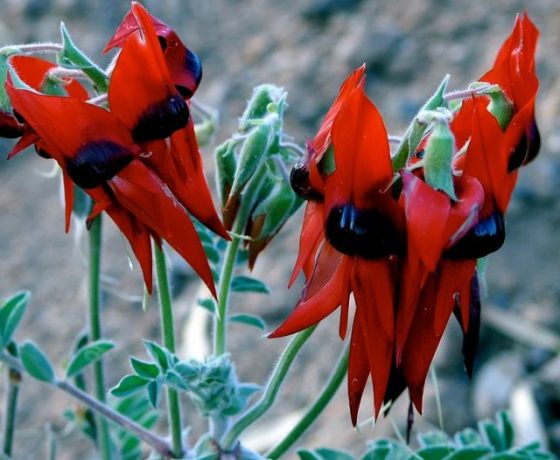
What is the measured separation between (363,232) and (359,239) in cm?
2

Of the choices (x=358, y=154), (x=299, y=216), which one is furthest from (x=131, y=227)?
(x=299, y=216)

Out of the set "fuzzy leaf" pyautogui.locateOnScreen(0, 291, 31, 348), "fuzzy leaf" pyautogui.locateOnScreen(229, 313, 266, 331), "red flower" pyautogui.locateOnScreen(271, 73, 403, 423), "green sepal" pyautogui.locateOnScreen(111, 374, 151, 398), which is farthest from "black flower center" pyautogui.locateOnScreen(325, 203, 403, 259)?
"fuzzy leaf" pyautogui.locateOnScreen(0, 291, 31, 348)

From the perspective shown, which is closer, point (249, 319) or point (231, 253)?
point (231, 253)

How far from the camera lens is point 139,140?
3.48 ft

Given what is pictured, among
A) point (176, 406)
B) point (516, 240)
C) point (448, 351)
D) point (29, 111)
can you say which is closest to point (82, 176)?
point (29, 111)

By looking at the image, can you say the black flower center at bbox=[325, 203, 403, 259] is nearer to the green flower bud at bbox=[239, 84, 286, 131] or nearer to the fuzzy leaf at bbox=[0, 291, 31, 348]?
the green flower bud at bbox=[239, 84, 286, 131]

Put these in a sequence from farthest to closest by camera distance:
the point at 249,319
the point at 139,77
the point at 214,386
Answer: the point at 249,319 < the point at 214,386 < the point at 139,77

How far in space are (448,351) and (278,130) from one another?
146cm

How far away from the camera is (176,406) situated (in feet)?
4.49

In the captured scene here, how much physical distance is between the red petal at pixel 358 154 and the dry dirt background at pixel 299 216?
1094 mm

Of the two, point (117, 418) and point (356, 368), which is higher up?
point (356, 368)

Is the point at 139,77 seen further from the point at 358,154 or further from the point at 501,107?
the point at 501,107

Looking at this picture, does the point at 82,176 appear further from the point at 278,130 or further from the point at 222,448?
the point at 222,448

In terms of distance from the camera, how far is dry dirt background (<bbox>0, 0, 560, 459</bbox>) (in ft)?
8.30
